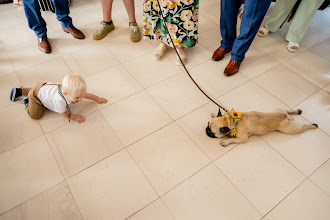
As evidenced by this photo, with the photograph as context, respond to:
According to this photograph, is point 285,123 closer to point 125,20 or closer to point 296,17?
point 296,17

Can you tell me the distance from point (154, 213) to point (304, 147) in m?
1.09

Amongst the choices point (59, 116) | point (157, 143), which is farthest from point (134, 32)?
point (157, 143)

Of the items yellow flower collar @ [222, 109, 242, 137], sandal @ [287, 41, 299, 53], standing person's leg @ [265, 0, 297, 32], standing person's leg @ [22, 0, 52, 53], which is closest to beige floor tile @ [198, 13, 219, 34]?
standing person's leg @ [265, 0, 297, 32]

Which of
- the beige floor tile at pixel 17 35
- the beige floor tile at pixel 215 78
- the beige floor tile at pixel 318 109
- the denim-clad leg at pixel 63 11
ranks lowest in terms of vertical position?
the beige floor tile at pixel 318 109

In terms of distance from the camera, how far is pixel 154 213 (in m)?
1.24

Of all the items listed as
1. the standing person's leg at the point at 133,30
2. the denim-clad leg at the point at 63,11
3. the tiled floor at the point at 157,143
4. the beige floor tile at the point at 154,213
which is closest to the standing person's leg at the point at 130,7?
the standing person's leg at the point at 133,30

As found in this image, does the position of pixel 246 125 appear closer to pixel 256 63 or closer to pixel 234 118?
pixel 234 118

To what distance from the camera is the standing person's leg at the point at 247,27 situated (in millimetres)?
1580

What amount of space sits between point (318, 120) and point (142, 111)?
1317 millimetres

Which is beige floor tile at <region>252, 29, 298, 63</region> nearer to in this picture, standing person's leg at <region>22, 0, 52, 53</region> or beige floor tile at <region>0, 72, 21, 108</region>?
standing person's leg at <region>22, 0, 52, 53</region>

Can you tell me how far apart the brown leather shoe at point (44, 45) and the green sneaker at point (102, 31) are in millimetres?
430

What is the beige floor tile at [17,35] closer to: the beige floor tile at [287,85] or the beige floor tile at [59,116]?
the beige floor tile at [59,116]

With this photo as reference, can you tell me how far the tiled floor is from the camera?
4.17 ft

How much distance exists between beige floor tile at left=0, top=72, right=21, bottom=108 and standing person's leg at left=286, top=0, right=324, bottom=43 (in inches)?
99.4
